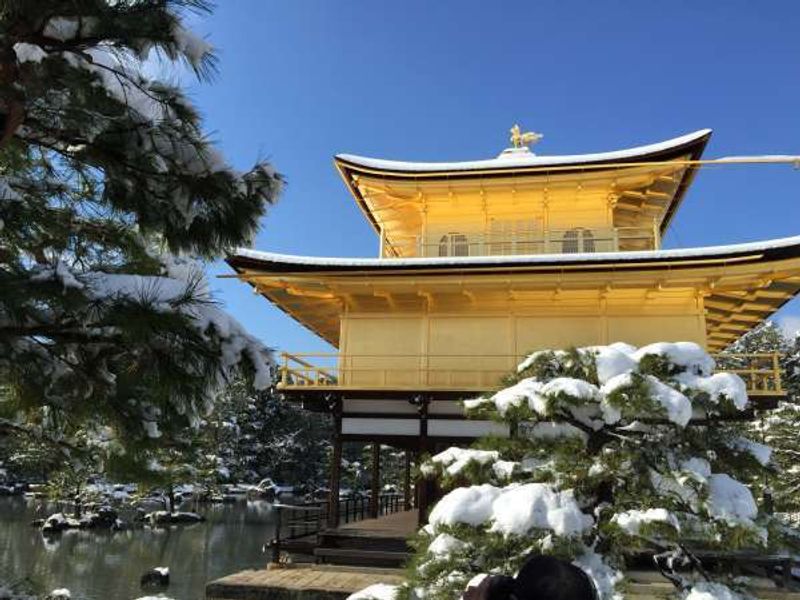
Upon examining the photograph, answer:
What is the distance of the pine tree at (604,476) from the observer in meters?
4.79

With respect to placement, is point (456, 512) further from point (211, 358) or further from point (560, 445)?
point (211, 358)

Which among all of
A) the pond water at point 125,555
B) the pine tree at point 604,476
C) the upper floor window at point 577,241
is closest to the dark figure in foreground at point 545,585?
the pine tree at point 604,476

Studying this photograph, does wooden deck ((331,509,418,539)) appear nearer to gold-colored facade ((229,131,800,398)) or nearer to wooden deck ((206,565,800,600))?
wooden deck ((206,565,800,600))

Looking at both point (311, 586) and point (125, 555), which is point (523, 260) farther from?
point (125, 555)

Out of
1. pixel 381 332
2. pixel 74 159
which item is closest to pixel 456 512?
pixel 74 159

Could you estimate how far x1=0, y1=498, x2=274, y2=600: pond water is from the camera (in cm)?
1792

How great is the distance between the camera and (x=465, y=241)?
16.1 metres

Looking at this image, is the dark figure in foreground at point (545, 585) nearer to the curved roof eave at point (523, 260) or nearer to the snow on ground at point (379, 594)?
the snow on ground at point (379, 594)

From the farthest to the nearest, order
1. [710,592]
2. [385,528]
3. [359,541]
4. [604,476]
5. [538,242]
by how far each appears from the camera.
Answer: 1. [538,242]
2. [385,528]
3. [359,541]
4. [604,476]
5. [710,592]

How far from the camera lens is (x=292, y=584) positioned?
10102 mm

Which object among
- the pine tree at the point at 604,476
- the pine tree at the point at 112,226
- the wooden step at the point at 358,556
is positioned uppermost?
the pine tree at the point at 112,226

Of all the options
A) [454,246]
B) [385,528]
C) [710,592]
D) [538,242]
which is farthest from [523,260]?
[710,592]

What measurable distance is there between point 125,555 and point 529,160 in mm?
19036

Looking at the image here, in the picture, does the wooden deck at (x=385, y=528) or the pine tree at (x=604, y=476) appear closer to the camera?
the pine tree at (x=604, y=476)
